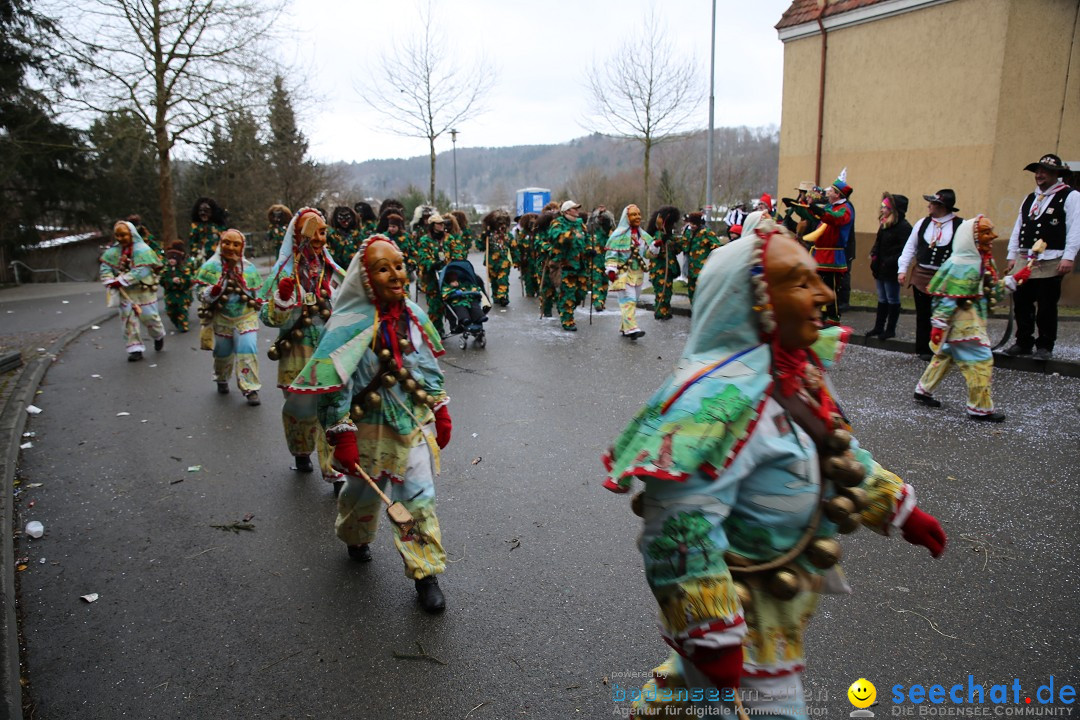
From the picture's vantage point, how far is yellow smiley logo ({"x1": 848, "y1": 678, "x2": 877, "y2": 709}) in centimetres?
298

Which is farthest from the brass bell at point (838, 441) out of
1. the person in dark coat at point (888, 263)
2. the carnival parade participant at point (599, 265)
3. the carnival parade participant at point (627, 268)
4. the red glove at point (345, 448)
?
the carnival parade participant at point (599, 265)

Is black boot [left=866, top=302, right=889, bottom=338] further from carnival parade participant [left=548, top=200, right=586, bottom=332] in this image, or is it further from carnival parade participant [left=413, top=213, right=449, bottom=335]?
carnival parade participant [left=413, top=213, right=449, bottom=335]

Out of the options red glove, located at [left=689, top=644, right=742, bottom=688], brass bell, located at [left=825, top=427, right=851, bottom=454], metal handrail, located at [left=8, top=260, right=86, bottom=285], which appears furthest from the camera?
Result: metal handrail, located at [left=8, top=260, right=86, bottom=285]

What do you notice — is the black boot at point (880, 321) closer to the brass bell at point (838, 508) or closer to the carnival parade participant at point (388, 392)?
the carnival parade participant at point (388, 392)

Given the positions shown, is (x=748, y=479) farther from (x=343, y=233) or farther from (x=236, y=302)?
(x=343, y=233)

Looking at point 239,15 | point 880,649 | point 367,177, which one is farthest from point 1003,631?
point 367,177

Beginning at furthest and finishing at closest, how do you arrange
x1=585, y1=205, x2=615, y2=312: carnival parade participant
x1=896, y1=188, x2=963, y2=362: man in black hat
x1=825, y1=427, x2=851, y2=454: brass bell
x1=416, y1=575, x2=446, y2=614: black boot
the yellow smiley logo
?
x1=585, y1=205, x2=615, y2=312: carnival parade participant, x1=896, y1=188, x2=963, y2=362: man in black hat, x1=416, y1=575, x2=446, y2=614: black boot, the yellow smiley logo, x1=825, y1=427, x2=851, y2=454: brass bell

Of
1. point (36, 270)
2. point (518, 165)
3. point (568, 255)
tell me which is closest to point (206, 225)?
point (568, 255)

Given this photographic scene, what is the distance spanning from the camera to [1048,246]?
824 cm

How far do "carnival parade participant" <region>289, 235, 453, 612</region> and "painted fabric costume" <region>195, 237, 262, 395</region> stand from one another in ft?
14.5

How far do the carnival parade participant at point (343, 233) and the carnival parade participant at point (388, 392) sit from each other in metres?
8.80

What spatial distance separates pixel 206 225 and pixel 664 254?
7651mm

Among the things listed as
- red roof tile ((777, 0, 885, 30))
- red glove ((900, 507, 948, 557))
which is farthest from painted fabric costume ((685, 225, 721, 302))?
red glove ((900, 507, 948, 557))

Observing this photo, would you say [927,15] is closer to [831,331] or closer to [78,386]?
[831,331]
